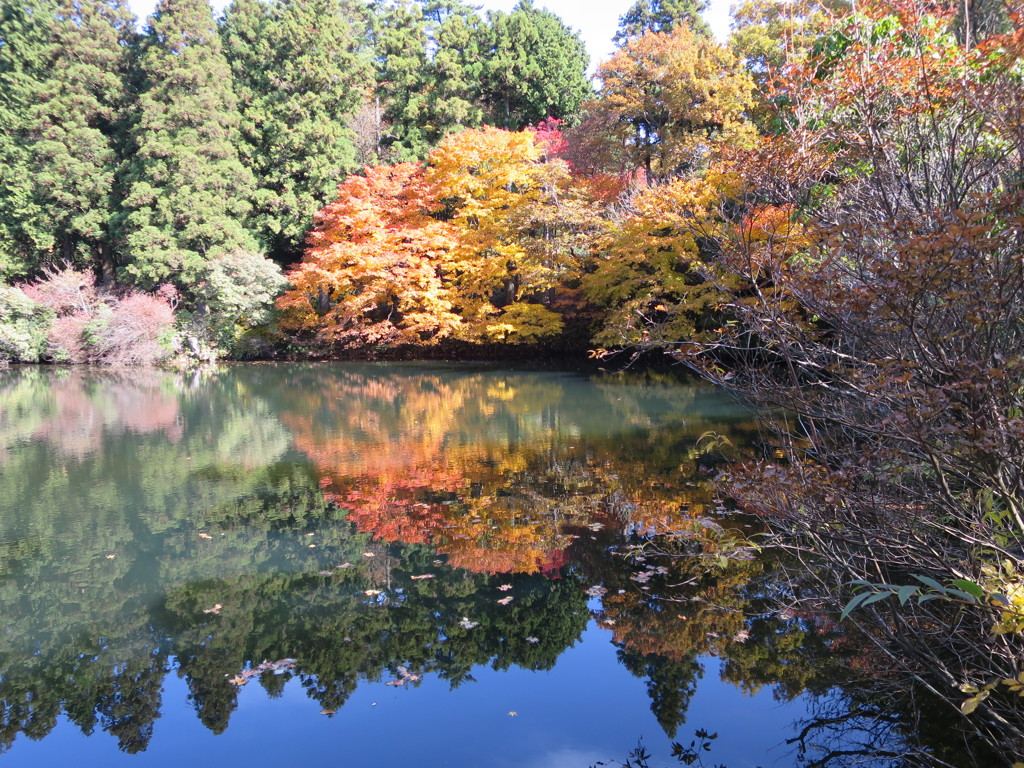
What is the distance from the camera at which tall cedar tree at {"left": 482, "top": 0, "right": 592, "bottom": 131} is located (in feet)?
84.1

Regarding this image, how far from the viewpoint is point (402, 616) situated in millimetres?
3961

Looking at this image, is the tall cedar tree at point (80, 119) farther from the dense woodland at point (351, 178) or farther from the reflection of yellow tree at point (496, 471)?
the reflection of yellow tree at point (496, 471)

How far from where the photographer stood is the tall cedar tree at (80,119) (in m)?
21.5

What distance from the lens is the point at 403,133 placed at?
25.5 meters

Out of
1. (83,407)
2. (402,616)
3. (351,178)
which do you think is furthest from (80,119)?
(402,616)

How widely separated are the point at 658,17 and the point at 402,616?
29.2 meters

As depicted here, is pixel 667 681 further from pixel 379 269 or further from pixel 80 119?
pixel 80 119

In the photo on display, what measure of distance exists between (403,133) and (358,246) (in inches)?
292

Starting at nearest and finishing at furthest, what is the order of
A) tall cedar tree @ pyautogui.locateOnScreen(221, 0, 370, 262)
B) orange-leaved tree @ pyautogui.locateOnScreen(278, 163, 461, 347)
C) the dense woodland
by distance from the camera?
1. the dense woodland
2. orange-leaved tree @ pyautogui.locateOnScreen(278, 163, 461, 347)
3. tall cedar tree @ pyautogui.locateOnScreen(221, 0, 370, 262)

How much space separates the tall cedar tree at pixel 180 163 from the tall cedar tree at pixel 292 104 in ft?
3.12

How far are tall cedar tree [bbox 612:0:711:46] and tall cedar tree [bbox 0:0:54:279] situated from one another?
758 inches

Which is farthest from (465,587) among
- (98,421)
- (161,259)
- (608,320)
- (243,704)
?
(161,259)

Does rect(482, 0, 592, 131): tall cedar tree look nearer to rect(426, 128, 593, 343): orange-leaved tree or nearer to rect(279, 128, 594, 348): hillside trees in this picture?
rect(279, 128, 594, 348): hillside trees

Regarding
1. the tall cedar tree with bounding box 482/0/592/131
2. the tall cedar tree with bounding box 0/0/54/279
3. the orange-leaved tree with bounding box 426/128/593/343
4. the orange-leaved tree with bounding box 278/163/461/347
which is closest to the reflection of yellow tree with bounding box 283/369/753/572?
the orange-leaved tree with bounding box 426/128/593/343
